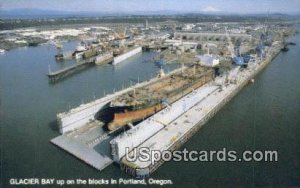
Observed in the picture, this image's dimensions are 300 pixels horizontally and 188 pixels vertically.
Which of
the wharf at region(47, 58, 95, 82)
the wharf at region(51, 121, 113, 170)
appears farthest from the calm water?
the wharf at region(47, 58, 95, 82)

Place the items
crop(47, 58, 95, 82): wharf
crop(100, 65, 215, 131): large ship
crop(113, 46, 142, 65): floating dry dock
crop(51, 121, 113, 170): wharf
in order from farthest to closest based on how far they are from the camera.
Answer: crop(113, 46, 142, 65): floating dry dock < crop(47, 58, 95, 82): wharf < crop(100, 65, 215, 131): large ship < crop(51, 121, 113, 170): wharf

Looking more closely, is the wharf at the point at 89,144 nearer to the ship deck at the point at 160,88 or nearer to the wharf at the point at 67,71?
the ship deck at the point at 160,88

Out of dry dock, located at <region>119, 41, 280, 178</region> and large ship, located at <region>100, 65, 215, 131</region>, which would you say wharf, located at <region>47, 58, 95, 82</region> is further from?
dry dock, located at <region>119, 41, 280, 178</region>

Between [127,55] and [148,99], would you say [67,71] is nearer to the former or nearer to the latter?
[127,55]

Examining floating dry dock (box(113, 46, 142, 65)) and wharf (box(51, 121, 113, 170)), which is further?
floating dry dock (box(113, 46, 142, 65))

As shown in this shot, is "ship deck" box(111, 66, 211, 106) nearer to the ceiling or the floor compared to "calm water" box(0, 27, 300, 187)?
nearer to the ceiling

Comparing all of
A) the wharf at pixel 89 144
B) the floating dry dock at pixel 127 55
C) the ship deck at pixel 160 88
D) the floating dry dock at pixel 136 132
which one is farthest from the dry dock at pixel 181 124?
the floating dry dock at pixel 127 55

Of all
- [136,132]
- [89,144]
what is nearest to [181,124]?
[136,132]
